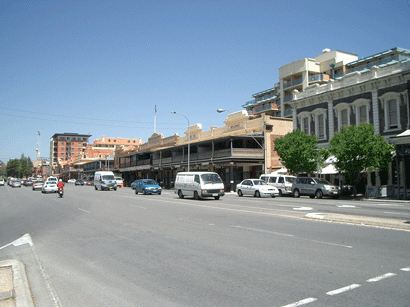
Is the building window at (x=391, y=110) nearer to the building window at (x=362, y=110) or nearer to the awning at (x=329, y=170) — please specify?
the building window at (x=362, y=110)

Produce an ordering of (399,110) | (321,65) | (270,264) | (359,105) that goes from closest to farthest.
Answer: (270,264) < (399,110) < (359,105) < (321,65)

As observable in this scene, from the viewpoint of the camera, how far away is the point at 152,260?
7617mm

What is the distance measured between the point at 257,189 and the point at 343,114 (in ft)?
39.4

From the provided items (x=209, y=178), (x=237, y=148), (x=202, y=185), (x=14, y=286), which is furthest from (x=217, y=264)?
(x=237, y=148)

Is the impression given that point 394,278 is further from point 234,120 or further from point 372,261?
point 234,120

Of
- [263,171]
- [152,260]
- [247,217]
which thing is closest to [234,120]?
[263,171]

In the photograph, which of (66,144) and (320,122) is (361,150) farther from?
(66,144)

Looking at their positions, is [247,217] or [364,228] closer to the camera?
[364,228]

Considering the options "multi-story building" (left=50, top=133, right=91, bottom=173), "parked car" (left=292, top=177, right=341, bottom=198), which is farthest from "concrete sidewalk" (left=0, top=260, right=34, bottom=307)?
"multi-story building" (left=50, top=133, right=91, bottom=173)

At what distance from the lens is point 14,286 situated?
19.4 ft

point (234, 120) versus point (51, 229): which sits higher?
point (234, 120)

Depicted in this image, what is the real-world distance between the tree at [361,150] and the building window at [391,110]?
3.16 m

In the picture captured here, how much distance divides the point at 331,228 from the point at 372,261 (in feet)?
14.1

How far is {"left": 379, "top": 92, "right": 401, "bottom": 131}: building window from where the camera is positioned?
2958cm
